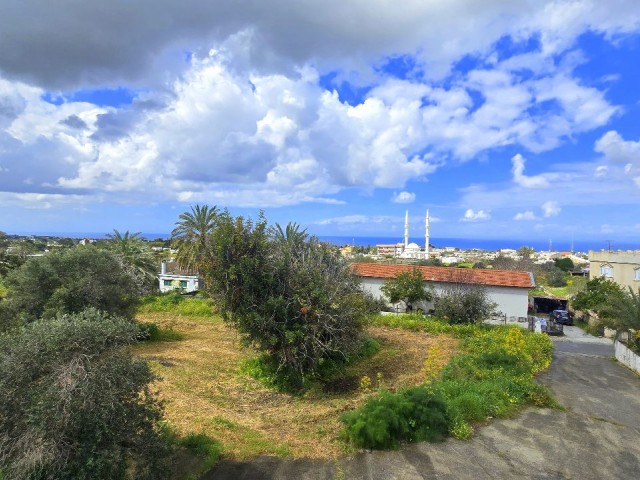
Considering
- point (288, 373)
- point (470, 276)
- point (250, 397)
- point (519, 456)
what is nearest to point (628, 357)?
point (470, 276)

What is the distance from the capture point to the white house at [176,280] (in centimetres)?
4722

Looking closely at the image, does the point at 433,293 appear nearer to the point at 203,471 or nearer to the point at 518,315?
the point at 518,315

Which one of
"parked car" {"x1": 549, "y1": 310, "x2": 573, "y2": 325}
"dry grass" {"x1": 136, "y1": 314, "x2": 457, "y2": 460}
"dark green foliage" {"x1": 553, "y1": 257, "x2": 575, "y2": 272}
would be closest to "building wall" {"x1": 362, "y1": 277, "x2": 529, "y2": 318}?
"parked car" {"x1": 549, "y1": 310, "x2": 573, "y2": 325}

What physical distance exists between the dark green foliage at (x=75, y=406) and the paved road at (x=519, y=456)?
1934mm

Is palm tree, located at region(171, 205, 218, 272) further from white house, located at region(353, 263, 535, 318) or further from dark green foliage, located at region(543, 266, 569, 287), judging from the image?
dark green foliage, located at region(543, 266, 569, 287)

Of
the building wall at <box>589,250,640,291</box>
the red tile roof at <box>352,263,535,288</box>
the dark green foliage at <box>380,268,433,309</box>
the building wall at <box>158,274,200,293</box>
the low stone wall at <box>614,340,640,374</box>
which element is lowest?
the low stone wall at <box>614,340,640,374</box>

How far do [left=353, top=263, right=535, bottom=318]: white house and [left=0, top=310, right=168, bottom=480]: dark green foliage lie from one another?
25.2 m

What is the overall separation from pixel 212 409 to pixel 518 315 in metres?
25.0

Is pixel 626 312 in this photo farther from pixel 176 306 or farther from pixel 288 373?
pixel 176 306

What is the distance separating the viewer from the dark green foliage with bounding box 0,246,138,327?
49.9ft

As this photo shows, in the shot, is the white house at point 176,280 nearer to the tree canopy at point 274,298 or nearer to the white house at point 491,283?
the white house at point 491,283

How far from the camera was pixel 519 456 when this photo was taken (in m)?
8.52

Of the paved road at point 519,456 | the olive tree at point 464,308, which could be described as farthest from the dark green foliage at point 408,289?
the paved road at point 519,456

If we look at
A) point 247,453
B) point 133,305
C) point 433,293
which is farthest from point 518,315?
point 247,453
